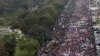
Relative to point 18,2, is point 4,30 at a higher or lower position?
lower

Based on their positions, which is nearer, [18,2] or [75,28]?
[75,28]

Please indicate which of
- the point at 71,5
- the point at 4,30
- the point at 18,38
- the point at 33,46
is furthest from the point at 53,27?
the point at 71,5

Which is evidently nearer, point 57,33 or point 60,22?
point 57,33

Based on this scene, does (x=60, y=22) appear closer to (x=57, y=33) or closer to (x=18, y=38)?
(x=57, y=33)

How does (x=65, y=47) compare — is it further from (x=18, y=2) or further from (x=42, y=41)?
(x=18, y=2)

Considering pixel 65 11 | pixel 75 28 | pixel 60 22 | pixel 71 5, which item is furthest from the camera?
pixel 71 5

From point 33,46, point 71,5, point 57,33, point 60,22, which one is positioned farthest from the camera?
point 71,5

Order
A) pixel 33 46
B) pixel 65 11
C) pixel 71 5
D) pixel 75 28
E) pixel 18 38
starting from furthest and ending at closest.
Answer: pixel 71 5 → pixel 65 11 → pixel 75 28 → pixel 18 38 → pixel 33 46

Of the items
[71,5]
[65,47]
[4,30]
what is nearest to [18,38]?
[65,47]

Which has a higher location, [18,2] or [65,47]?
[18,2]
